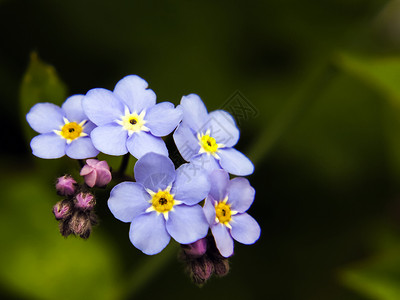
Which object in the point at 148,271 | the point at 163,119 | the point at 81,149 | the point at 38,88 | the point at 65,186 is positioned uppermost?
the point at 163,119

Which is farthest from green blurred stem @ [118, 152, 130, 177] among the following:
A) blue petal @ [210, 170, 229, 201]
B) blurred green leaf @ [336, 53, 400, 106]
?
blurred green leaf @ [336, 53, 400, 106]

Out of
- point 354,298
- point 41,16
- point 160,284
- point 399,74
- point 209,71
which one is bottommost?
point 160,284

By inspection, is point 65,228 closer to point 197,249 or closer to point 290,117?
point 197,249

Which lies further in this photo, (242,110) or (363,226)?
(363,226)

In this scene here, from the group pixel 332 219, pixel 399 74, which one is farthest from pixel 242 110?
pixel 332 219

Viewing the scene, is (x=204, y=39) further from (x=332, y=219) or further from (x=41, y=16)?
(x=332, y=219)

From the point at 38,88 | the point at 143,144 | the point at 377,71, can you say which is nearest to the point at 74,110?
the point at 143,144
